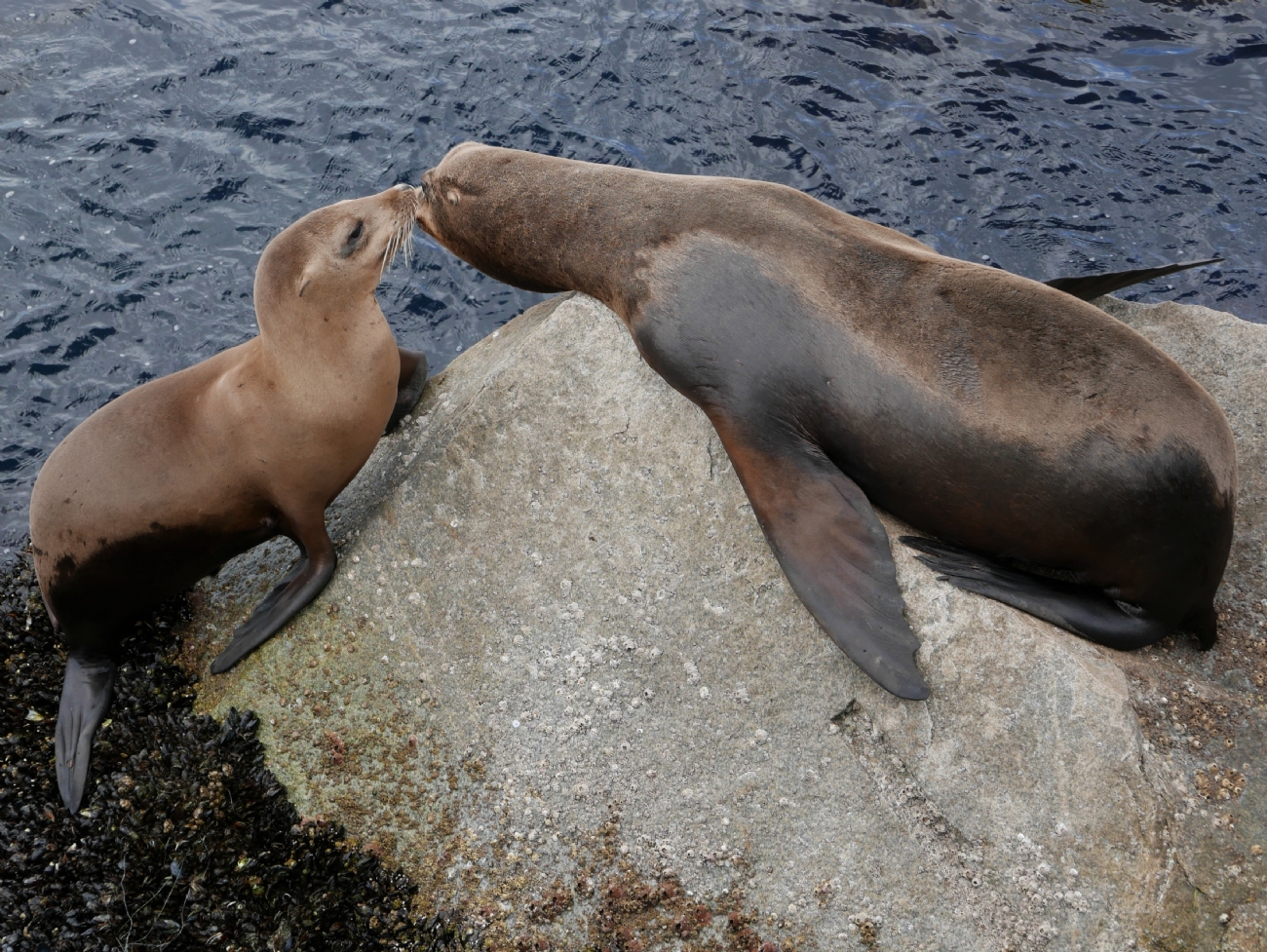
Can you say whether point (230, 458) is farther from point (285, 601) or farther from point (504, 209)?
Result: point (504, 209)

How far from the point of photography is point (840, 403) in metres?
4.56

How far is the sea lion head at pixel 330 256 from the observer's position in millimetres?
4902

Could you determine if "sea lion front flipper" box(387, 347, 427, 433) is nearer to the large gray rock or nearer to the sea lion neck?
the large gray rock

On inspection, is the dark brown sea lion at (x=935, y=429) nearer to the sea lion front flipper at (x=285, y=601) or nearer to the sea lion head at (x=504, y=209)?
the sea lion head at (x=504, y=209)

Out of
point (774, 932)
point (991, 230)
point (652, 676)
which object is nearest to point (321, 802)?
point (652, 676)

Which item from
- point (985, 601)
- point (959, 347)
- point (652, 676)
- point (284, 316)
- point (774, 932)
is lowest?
point (774, 932)

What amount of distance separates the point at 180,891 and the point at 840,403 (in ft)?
10.8

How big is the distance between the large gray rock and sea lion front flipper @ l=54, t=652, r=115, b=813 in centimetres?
44

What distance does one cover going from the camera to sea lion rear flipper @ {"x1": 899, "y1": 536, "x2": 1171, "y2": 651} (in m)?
4.34

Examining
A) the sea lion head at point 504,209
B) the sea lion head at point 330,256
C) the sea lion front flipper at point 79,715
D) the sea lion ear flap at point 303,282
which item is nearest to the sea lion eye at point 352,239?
the sea lion head at point 330,256

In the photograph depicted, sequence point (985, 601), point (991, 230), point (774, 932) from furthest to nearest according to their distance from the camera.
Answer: point (991, 230), point (985, 601), point (774, 932)

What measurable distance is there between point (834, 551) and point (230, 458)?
277cm

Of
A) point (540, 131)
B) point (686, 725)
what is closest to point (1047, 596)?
point (686, 725)

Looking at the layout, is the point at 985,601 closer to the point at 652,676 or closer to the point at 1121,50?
the point at 652,676
